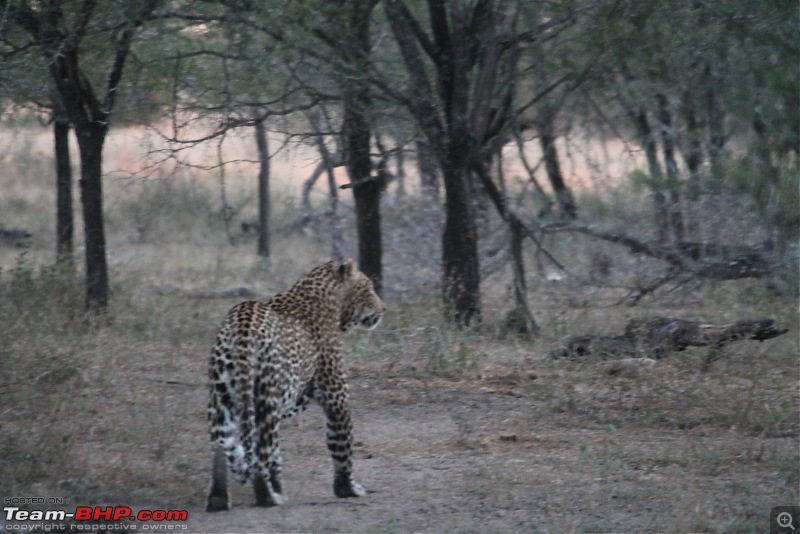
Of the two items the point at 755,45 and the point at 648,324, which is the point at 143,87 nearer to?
the point at 648,324

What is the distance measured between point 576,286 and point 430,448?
17.3 feet

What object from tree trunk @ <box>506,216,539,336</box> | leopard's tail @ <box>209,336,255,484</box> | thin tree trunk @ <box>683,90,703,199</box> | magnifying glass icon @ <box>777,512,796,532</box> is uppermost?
thin tree trunk @ <box>683,90,703,199</box>

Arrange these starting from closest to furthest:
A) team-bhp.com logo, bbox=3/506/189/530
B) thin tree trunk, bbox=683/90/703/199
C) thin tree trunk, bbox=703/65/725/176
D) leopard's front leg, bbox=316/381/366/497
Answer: team-bhp.com logo, bbox=3/506/189/530, leopard's front leg, bbox=316/381/366/497, thin tree trunk, bbox=703/65/725/176, thin tree trunk, bbox=683/90/703/199

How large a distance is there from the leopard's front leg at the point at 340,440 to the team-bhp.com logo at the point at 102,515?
1.01 m

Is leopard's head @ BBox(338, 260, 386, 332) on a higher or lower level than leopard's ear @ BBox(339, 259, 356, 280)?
lower

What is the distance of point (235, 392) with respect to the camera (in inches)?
234

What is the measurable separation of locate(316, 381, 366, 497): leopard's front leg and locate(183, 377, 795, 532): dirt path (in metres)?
0.10

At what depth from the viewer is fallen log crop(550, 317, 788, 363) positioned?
8.80 m

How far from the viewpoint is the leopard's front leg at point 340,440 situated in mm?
6547

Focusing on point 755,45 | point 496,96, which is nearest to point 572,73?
point 496,96

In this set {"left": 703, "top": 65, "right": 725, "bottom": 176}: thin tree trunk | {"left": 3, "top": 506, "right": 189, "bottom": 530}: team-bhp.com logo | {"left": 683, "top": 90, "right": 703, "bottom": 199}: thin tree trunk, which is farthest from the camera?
{"left": 683, "top": 90, "right": 703, "bottom": 199}: thin tree trunk

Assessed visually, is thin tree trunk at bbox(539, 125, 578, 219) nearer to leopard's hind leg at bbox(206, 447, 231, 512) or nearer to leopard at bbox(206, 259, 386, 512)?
leopard at bbox(206, 259, 386, 512)

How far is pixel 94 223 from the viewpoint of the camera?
11625 mm

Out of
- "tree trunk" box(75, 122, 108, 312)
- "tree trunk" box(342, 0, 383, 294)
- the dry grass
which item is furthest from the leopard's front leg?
"tree trunk" box(75, 122, 108, 312)
